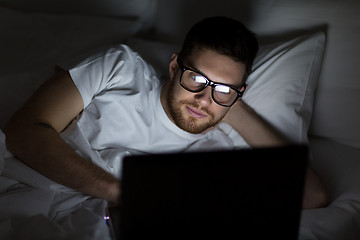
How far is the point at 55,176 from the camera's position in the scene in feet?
3.77

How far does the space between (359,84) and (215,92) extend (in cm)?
63

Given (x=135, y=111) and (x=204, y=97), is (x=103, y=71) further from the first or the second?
(x=204, y=97)

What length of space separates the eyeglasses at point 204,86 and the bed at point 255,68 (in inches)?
8.1

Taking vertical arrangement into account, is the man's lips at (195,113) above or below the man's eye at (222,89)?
below

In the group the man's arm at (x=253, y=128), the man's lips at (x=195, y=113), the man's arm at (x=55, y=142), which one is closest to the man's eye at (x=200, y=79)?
the man's lips at (x=195, y=113)

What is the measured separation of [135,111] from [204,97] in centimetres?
28

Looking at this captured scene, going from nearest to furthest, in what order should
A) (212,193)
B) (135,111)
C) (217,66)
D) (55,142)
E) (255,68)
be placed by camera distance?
(212,193) → (55,142) → (217,66) → (135,111) → (255,68)

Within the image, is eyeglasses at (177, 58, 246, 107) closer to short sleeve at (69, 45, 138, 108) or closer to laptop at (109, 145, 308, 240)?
short sleeve at (69, 45, 138, 108)

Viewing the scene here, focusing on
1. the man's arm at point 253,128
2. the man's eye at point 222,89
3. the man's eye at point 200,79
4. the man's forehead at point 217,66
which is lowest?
the man's arm at point 253,128

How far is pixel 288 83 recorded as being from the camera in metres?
1.53

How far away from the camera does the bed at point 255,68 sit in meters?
1.16

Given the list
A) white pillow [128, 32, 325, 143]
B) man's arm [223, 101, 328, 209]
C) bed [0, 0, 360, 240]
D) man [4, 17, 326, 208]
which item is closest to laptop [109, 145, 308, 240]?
bed [0, 0, 360, 240]

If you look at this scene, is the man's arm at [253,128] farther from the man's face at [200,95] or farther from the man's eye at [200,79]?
the man's eye at [200,79]

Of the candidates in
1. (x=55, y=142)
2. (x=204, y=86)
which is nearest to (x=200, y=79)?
(x=204, y=86)
